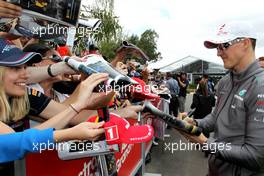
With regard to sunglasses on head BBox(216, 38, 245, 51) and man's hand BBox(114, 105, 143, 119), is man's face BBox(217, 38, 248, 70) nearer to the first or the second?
sunglasses on head BBox(216, 38, 245, 51)

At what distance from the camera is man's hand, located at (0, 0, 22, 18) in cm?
197

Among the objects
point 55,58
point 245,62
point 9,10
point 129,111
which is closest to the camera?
point 9,10

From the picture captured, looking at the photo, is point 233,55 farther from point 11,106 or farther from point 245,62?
point 11,106

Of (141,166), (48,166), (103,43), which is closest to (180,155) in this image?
(141,166)

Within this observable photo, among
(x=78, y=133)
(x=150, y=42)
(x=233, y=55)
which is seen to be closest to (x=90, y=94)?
(x=78, y=133)

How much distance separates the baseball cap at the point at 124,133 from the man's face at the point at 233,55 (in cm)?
116

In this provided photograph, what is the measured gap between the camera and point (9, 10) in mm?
1969

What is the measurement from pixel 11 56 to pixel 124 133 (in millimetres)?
809

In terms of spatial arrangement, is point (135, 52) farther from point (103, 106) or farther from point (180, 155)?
point (180, 155)

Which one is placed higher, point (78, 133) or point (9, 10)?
point (9, 10)

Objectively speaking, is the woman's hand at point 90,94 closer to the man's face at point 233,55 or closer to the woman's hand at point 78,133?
the woman's hand at point 78,133

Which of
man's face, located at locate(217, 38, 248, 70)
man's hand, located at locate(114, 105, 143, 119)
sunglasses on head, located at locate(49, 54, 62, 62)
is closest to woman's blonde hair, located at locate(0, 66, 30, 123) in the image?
man's hand, located at locate(114, 105, 143, 119)

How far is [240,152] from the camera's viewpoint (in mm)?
2219

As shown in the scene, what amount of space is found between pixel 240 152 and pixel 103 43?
15332 millimetres
